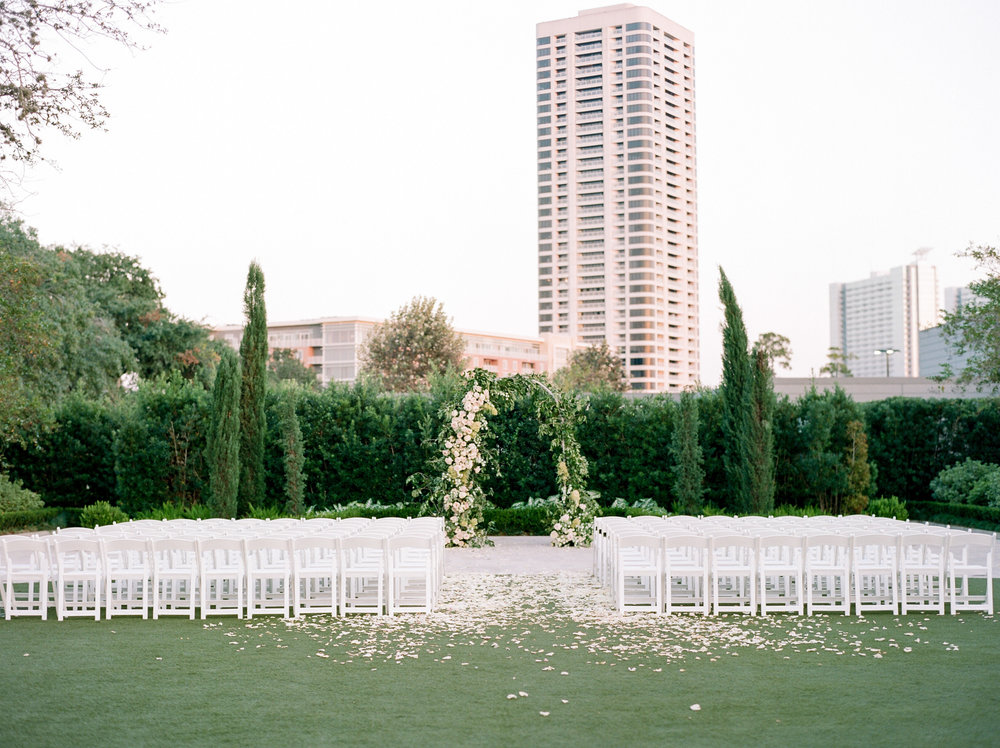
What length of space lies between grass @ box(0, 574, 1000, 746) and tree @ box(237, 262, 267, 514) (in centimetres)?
859

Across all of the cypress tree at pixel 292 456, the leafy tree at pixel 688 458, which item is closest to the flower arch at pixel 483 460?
the leafy tree at pixel 688 458

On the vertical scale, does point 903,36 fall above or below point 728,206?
below

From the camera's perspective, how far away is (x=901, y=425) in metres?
19.8

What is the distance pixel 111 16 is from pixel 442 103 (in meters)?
20.0

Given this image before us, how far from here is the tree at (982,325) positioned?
58.7ft

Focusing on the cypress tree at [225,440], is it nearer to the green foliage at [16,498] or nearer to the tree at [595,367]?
the green foliage at [16,498]

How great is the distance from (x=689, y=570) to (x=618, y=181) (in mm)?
121201

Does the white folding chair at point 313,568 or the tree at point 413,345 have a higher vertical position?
the tree at point 413,345

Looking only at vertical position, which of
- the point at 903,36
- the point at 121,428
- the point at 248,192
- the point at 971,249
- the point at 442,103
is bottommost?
the point at 121,428

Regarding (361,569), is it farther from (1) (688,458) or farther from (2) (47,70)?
(1) (688,458)

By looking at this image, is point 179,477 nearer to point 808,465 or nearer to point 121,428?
point 121,428

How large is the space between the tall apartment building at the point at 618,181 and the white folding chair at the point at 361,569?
114318mm

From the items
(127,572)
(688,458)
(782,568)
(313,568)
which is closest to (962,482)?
(688,458)

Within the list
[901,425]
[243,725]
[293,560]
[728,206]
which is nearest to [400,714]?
[243,725]
